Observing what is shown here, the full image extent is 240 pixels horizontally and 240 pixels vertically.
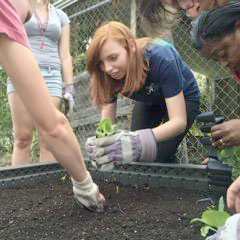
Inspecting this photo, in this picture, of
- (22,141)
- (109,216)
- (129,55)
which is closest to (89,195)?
(109,216)

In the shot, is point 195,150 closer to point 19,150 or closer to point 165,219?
point 19,150

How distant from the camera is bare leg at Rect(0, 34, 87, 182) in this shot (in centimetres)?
154

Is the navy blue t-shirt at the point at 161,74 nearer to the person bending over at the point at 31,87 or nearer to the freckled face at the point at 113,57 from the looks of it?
the freckled face at the point at 113,57

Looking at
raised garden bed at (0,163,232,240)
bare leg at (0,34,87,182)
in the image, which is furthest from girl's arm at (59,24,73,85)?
bare leg at (0,34,87,182)

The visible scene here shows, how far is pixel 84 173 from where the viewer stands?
1787 millimetres

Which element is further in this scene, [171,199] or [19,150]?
[19,150]

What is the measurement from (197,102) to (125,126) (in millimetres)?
1077

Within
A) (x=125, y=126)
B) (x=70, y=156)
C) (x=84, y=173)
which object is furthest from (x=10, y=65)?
(x=125, y=126)

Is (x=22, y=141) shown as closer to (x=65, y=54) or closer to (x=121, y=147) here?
(x=65, y=54)

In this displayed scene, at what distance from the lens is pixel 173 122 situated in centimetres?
207

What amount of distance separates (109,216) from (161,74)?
0.74m

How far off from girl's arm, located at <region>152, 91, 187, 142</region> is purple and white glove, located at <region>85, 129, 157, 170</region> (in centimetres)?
8

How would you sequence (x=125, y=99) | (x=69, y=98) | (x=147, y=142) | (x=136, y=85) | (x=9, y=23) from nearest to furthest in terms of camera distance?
(x=9, y=23), (x=147, y=142), (x=136, y=85), (x=69, y=98), (x=125, y=99)

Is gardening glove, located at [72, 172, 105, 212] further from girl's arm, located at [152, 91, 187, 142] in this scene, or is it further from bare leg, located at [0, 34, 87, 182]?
girl's arm, located at [152, 91, 187, 142]
